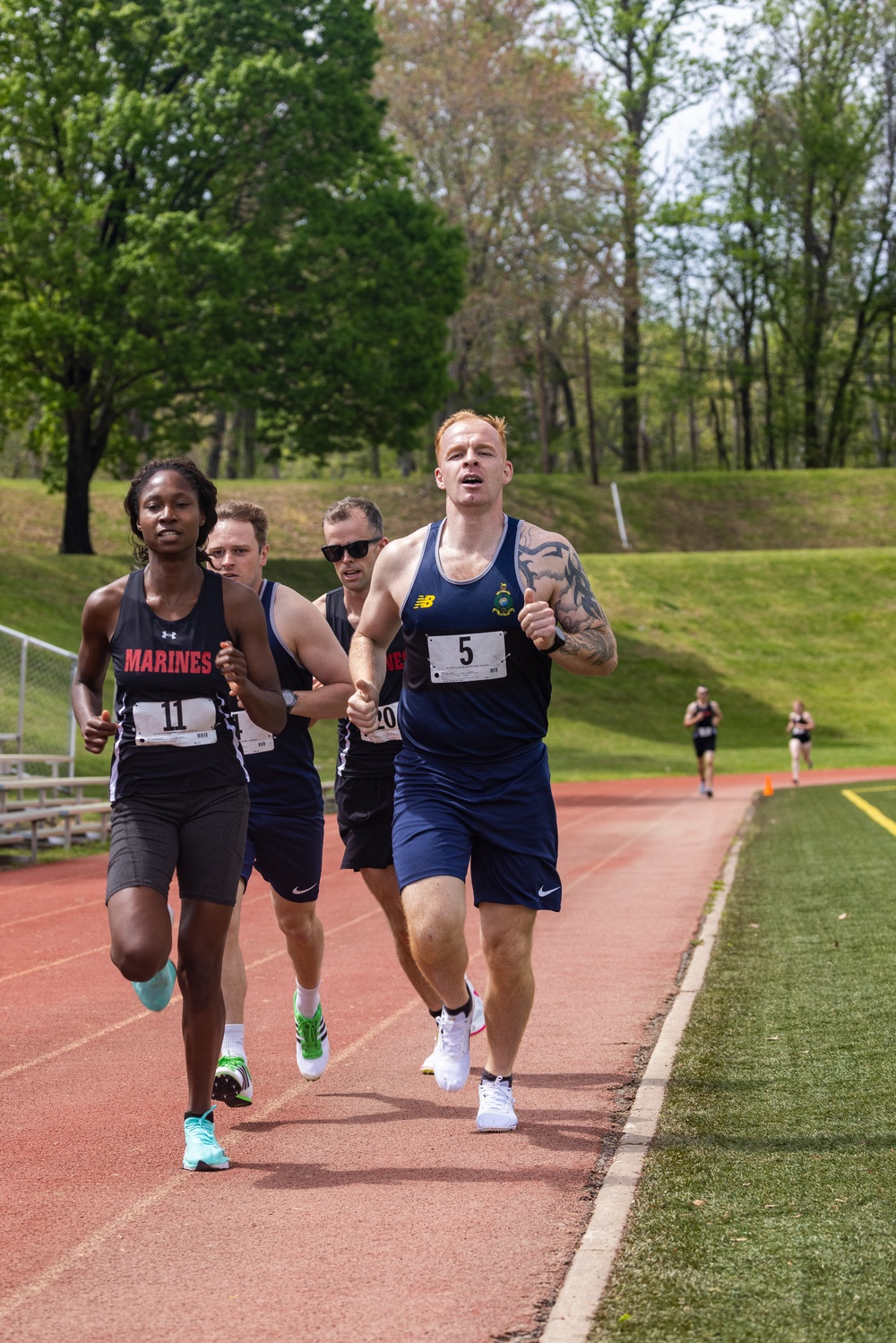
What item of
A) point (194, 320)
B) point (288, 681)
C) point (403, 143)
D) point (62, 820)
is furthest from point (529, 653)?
point (403, 143)

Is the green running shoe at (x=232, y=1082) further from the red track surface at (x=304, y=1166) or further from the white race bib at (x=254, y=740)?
the white race bib at (x=254, y=740)

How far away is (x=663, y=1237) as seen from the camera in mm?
4074

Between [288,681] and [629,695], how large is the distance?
36.2 metres

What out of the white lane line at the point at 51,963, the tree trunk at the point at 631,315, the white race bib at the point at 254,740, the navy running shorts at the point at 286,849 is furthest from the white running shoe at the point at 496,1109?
the tree trunk at the point at 631,315

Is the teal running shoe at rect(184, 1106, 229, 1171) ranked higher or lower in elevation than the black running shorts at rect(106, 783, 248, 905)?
lower

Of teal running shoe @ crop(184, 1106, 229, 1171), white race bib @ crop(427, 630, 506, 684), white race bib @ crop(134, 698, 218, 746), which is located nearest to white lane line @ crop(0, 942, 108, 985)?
teal running shoe @ crop(184, 1106, 229, 1171)

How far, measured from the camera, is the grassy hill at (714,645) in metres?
35.8

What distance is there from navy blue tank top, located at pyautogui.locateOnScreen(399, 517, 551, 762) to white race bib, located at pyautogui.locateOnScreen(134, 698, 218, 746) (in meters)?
0.78

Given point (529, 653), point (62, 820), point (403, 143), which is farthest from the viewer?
point (403, 143)

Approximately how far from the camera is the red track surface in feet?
12.2

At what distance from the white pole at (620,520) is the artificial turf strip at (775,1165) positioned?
44.9 meters

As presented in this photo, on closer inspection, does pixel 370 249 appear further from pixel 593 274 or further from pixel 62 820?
pixel 62 820

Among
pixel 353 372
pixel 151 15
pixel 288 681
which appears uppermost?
pixel 151 15

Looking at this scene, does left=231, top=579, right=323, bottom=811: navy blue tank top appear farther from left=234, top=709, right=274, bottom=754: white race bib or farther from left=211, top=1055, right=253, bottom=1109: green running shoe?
left=211, top=1055, right=253, bottom=1109: green running shoe
